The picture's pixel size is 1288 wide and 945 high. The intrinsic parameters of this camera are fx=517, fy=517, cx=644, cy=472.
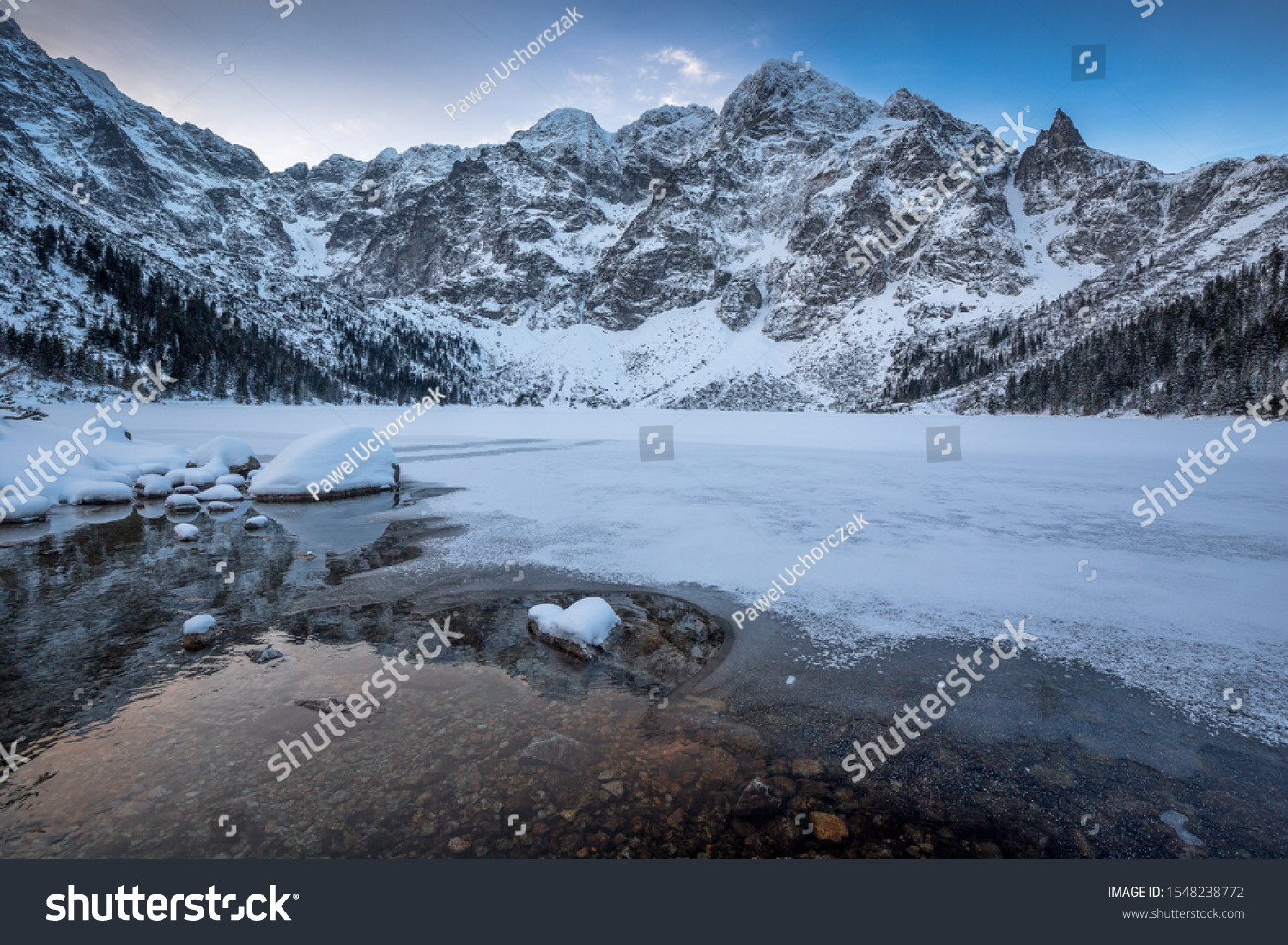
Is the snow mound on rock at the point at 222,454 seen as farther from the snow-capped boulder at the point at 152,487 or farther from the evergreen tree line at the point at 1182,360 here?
the evergreen tree line at the point at 1182,360

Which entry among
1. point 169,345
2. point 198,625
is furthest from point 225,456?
point 169,345

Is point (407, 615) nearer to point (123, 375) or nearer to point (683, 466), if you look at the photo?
point (683, 466)

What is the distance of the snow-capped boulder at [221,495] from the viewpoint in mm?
13438

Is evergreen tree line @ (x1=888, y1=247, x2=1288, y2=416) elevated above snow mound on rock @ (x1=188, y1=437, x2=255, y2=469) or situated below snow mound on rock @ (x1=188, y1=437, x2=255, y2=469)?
above

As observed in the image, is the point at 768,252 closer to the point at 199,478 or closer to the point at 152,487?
the point at 199,478

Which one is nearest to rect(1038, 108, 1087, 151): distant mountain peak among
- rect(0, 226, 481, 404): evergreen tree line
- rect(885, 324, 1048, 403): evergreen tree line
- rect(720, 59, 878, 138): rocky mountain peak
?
rect(720, 59, 878, 138): rocky mountain peak

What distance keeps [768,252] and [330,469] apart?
157934mm

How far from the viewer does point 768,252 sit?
497 ft

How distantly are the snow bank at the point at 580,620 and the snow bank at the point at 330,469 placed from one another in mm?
10892

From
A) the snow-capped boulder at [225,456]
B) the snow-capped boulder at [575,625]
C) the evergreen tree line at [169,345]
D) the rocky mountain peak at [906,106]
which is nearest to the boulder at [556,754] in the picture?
the snow-capped boulder at [575,625]

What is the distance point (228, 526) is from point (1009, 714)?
44.2 feet

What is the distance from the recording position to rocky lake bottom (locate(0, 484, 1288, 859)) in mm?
3002

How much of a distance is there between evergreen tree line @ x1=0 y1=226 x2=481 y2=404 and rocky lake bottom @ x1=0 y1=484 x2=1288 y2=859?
7521cm

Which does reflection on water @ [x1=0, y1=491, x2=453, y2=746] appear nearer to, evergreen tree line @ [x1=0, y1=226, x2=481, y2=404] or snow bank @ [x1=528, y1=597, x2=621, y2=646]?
snow bank @ [x1=528, y1=597, x2=621, y2=646]
